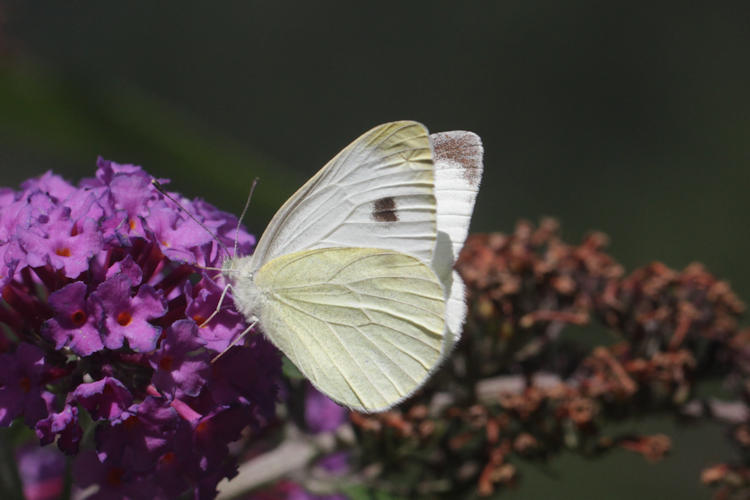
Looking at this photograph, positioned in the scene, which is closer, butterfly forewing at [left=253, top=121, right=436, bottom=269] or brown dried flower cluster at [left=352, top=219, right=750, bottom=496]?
butterfly forewing at [left=253, top=121, right=436, bottom=269]

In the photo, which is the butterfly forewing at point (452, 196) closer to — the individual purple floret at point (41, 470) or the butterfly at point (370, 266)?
the butterfly at point (370, 266)

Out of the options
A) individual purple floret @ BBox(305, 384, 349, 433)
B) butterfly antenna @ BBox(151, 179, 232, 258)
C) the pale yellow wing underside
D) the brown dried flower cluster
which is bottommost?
individual purple floret @ BBox(305, 384, 349, 433)

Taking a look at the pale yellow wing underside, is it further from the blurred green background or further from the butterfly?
the blurred green background

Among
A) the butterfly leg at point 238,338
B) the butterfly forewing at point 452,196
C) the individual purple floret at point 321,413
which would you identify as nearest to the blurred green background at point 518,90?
the individual purple floret at point 321,413

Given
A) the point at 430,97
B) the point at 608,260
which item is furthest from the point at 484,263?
the point at 430,97

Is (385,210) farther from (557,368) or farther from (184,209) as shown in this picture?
(557,368)

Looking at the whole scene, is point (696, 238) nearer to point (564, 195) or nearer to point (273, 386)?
point (564, 195)

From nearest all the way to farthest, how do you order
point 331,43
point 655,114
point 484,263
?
point 484,263 < point 655,114 < point 331,43

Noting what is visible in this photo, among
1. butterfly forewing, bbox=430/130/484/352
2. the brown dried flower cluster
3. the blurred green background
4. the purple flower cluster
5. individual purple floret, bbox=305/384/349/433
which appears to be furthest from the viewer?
the blurred green background

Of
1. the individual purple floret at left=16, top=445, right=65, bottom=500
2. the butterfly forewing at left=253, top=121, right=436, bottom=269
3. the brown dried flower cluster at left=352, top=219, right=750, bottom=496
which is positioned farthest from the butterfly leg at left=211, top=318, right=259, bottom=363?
the individual purple floret at left=16, top=445, right=65, bottom=500
